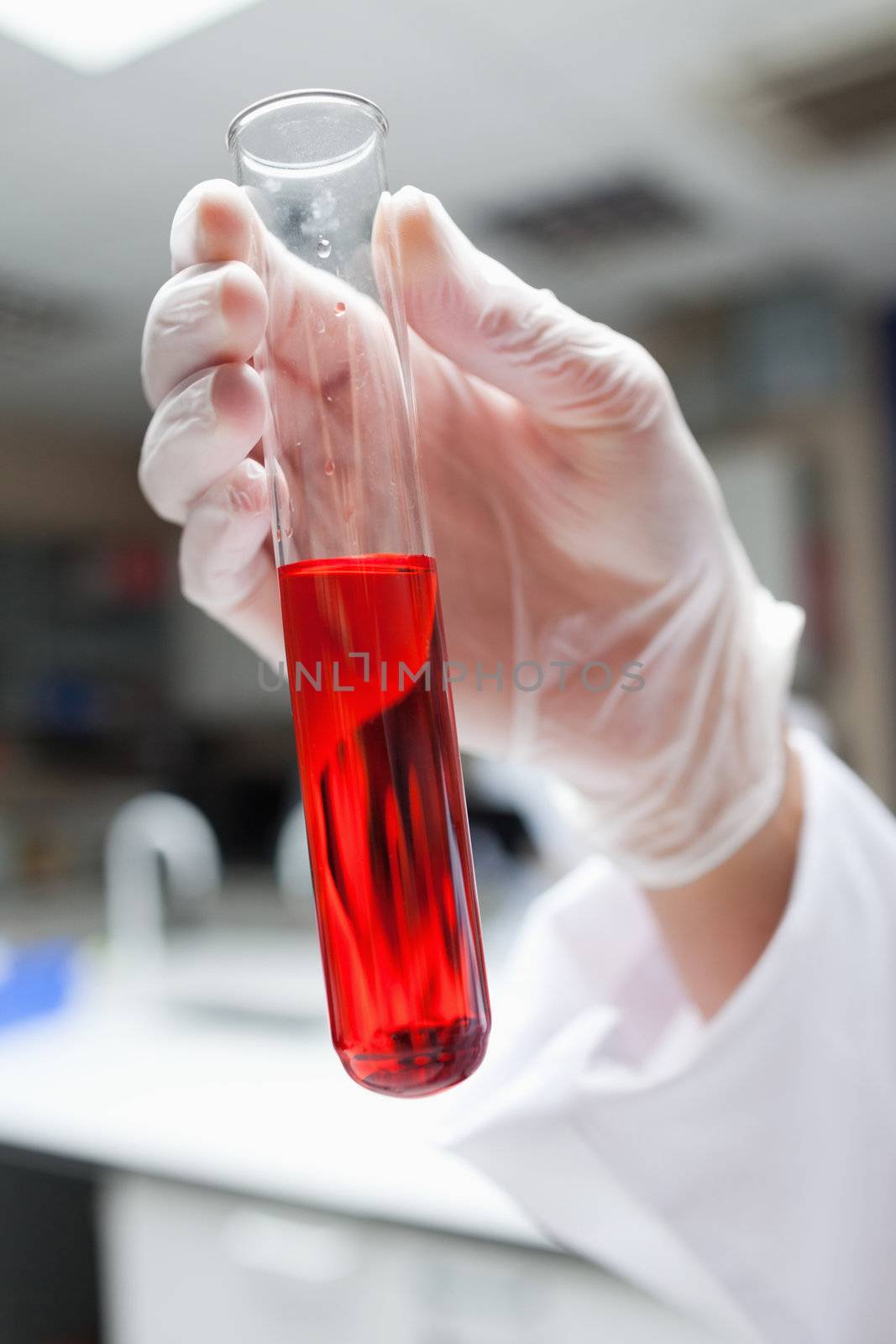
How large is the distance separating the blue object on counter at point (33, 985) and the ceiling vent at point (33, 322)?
160 cm

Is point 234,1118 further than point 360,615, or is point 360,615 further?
point 234,1118

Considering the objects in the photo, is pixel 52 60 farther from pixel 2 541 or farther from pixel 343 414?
pixel 2 541

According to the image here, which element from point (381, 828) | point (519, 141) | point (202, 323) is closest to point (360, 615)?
point (381, 828)

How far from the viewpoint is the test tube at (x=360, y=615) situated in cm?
47

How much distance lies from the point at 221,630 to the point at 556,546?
12.5ft

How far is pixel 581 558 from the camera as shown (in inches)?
33.3

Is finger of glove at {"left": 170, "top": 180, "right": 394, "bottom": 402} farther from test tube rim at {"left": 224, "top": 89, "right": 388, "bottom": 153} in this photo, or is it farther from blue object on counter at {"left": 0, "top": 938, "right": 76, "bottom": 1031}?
blue object on counter at {"left": 0, "top": 938, "right": 76, "bottom": 1031}

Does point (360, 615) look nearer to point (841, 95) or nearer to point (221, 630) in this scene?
point (841, 95)

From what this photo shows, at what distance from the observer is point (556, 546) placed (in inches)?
33.0

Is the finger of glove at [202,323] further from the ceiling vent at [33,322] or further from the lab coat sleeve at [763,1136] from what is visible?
the ceiling vent at [33,322]

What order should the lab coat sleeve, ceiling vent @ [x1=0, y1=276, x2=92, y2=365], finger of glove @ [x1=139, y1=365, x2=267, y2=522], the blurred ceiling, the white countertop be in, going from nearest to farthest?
finger of glove @ [x1=139, y1=365, x2=267, y2=522] → the lab coat sleeve → the white countertop → the blurred ceiling → ceiling vent @ [x1=0, y1=276, x2=92, y2=365]

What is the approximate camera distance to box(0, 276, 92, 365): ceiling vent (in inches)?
115

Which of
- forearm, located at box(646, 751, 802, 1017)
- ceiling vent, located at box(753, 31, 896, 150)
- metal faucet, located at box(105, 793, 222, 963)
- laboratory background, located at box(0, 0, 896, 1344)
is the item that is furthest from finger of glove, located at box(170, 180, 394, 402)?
metal faucet, located at box(105, 793, 222, 963)

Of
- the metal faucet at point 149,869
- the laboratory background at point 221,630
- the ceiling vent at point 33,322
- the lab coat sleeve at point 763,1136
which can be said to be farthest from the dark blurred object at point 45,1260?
the ceiling vent at point 33,322
